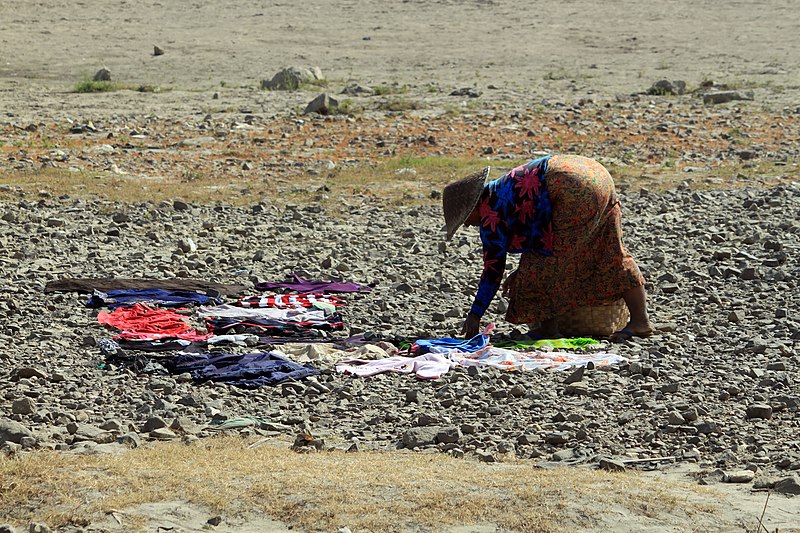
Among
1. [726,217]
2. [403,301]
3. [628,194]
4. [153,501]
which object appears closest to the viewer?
[153,501]

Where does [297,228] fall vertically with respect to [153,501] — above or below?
below

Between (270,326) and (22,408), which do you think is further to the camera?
(270,326)

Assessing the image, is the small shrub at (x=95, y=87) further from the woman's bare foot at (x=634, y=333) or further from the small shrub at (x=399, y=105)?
the woman's bare foot at (x=634, y=333)

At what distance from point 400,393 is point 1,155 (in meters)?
11.1

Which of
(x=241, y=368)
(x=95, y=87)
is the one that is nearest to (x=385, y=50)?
(x=95, y=87)

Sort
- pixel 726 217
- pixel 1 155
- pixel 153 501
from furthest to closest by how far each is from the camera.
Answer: pixel 1 155 → pixel 726 217 → pixel 153 501

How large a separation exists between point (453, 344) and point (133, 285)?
295 centimetres

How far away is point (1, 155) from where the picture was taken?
16531 mm

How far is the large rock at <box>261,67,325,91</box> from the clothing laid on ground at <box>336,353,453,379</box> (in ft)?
56.7

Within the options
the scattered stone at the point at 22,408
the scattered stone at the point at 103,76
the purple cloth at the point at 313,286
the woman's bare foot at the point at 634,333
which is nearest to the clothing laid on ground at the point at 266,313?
the purple cloth at the point at 313,286

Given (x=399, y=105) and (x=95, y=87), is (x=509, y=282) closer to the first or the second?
(x=399, y=105)

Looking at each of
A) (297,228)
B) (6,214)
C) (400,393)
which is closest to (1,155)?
(6,214)

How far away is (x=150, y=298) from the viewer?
30.2 feet

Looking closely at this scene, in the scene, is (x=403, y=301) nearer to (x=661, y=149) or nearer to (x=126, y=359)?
(x=126, y=359)
